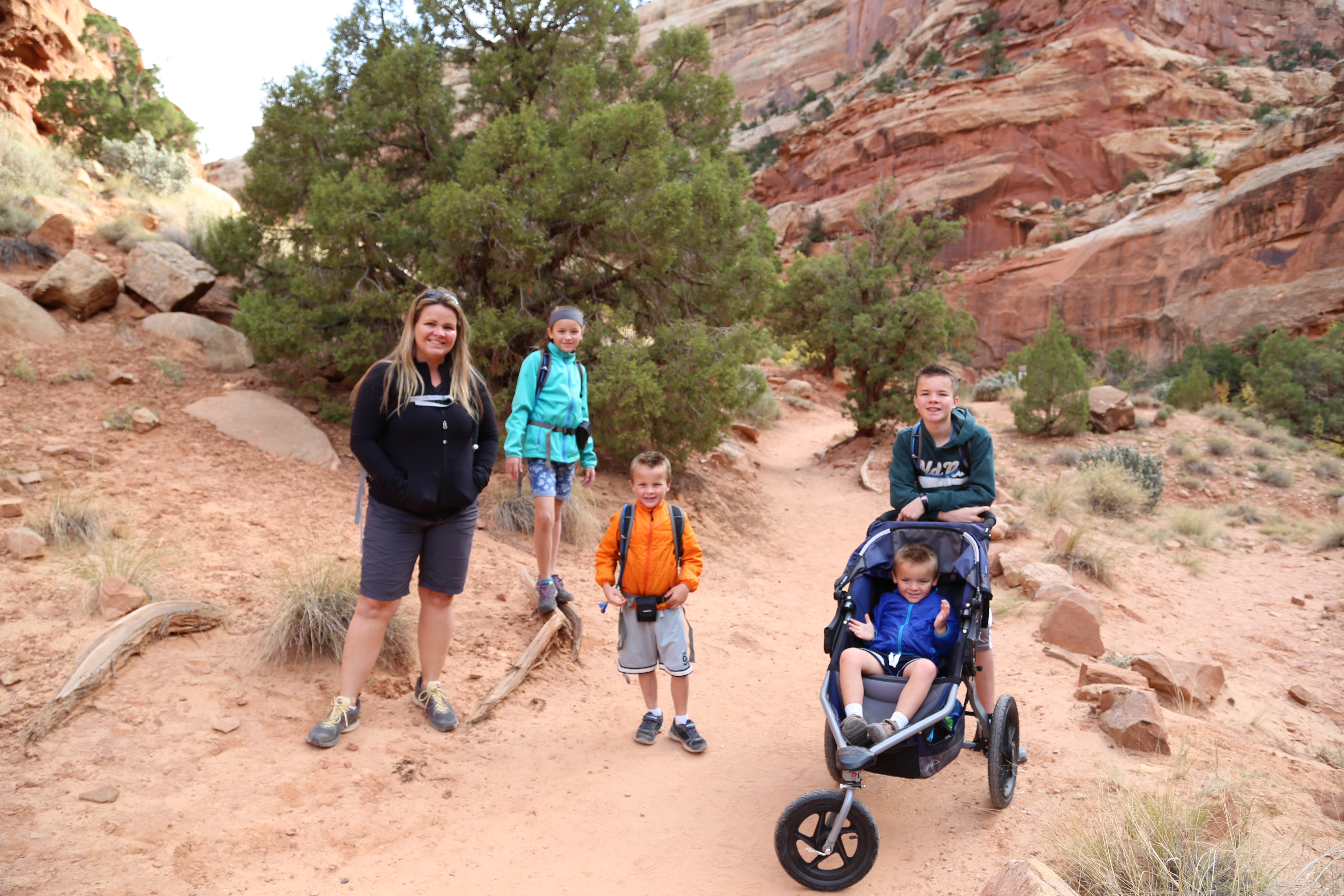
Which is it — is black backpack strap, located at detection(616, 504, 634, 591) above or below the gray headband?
below

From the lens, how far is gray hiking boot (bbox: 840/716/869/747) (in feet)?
9.21

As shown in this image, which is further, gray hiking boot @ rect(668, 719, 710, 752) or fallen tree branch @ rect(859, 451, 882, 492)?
fallen tree branch @ rect(859, 451, 882, 492)

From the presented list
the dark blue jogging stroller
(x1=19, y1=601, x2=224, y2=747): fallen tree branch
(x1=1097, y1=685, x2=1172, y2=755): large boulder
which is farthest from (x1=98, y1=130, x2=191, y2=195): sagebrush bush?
(x1=1097, y1=685, x2=1172, y2=755): large boulder

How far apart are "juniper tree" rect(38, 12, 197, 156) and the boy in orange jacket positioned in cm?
1693

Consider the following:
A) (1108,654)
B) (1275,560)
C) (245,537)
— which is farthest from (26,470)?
(1275,560)

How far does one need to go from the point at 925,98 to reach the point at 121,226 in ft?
130

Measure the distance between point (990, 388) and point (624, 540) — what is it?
20542mm

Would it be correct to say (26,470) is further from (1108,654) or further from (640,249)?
(1108,654)

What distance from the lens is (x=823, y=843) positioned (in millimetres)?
2730

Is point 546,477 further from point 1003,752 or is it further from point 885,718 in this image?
point 1003,752

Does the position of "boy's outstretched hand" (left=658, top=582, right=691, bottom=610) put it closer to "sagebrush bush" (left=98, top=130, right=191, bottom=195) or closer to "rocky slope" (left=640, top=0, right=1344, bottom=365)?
"sagebrush bush" (left=98, top=130, right=191, bottom=195)

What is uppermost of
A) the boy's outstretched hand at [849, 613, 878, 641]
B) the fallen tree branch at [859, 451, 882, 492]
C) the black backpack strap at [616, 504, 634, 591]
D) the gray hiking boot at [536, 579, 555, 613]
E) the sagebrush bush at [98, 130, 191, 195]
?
the sagebrush bush at [98, 130, 191, 195]

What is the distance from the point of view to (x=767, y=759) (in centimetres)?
388

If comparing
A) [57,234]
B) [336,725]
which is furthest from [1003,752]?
[57,234]
